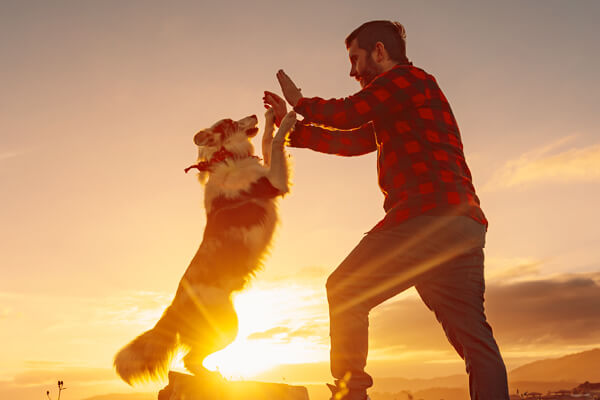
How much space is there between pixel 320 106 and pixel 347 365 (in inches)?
68.3

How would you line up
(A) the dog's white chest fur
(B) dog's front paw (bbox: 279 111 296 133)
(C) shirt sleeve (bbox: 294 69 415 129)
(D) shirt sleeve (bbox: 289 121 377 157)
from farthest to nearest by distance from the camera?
1. (A) the dog's white chest fur
2. (B) dog's front paw (bbox: 279 111 296 133)
3. (D) shirt sleeve (bbox: 289 121 377 157)
4. (C) shirt sleeve (bbox: 294 69 415 129)

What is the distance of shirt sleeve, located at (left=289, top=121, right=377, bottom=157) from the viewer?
4309mm

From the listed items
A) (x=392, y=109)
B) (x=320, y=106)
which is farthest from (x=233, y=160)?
(x=392, y=109)

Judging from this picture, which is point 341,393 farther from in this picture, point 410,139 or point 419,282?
point 410,139

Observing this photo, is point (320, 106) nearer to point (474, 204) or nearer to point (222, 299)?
point (474, 204)

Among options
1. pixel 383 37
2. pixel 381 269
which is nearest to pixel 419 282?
pixel 381 269

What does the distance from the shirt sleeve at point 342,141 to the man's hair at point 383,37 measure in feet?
2.53

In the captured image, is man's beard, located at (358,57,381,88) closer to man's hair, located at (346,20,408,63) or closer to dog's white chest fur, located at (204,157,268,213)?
man's hair, located at (346,20,408,63)

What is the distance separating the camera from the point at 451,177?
322 centimetres

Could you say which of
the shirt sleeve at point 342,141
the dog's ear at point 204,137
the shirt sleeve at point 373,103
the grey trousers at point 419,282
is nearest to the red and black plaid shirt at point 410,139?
the shirt sleeve at point 373,103

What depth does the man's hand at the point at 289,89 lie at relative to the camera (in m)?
3.98

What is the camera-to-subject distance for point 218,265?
418cm

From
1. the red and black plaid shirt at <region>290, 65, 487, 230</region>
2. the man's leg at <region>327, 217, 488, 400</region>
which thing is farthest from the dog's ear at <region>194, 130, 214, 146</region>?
the man's leg at <region>327, 217, 488, 400</region>

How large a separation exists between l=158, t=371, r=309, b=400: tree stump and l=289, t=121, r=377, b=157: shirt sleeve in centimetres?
199
